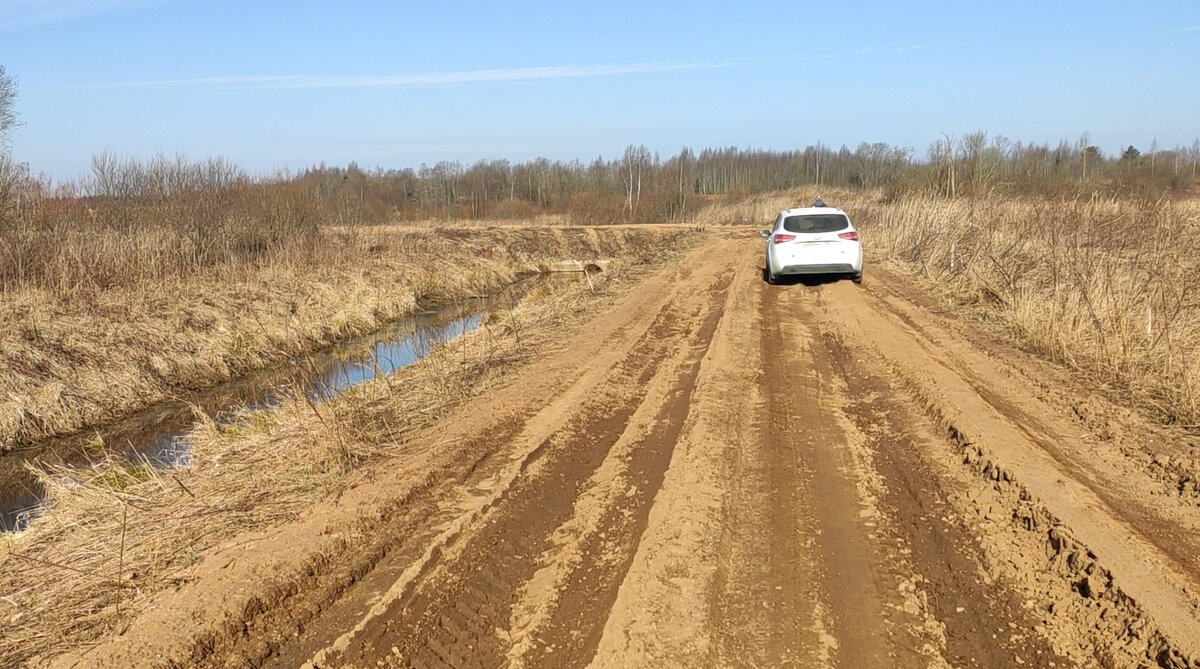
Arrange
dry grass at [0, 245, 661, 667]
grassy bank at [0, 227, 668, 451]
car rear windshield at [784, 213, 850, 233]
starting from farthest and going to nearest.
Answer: car rear windshield at [784, 213, 850, 233] → grassy bank at [0, 227, 668, 451] → dry grass at [0, 245, 661, 667]

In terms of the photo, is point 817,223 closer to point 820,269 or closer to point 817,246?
point 817,246

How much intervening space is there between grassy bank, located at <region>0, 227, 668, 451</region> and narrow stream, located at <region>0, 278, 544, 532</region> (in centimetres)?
40

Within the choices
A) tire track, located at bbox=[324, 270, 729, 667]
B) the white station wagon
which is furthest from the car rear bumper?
tire track, located at bbox=[324, 270, 729, 667]

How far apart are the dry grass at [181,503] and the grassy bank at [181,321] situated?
12.9 ft

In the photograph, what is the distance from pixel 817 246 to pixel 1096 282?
20.6 ft

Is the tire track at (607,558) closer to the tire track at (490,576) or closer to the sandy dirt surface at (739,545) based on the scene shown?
the sandy dirt surface at (739,545)

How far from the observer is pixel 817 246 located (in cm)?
1628

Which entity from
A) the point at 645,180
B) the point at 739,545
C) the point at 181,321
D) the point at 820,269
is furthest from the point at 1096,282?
the point at 645,180

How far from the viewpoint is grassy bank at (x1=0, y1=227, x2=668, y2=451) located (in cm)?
1207

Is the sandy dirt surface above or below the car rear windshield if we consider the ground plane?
below

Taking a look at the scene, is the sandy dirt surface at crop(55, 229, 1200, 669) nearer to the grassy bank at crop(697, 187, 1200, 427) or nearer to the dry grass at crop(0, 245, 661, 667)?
the dry grass at crop(0, 245, 661, 667)

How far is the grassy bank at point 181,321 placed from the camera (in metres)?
12.1

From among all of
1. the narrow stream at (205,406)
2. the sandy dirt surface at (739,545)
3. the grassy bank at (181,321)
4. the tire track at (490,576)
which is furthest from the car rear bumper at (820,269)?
the grassy bank at (181,321)

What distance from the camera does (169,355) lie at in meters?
14.3
